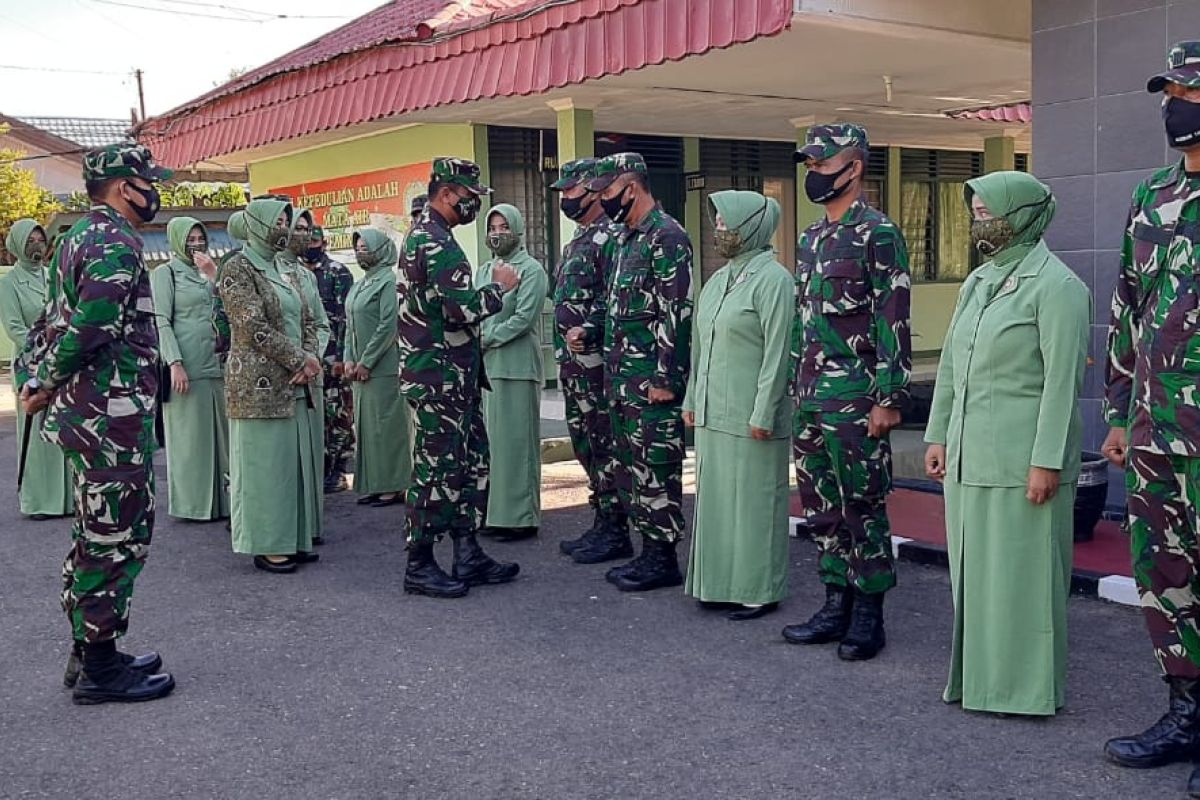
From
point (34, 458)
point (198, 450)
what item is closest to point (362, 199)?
point (34, 458)

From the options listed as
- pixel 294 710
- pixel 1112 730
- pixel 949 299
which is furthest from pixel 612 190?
pixel 949 299

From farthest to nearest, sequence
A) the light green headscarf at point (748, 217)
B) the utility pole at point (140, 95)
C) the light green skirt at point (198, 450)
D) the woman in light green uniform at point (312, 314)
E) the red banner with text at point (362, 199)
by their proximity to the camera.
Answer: the utility pole at point (140, 95), the red banner with text at point (362, 199), the light green skirt at point (198, 450), the woman in light green uniform at point (312, 314), the light green headscarf at point (748, 217)

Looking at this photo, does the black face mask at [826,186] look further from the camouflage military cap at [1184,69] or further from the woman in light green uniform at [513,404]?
the woman in light green uniform at [513,404]

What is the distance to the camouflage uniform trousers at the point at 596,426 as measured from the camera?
21.6 feet

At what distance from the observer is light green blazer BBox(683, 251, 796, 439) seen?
16.6 feet

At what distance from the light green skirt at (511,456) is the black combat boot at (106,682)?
2.81m

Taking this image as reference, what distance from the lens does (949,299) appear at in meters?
16.0

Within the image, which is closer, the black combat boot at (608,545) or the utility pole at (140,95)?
the black combat boot at (608,545)

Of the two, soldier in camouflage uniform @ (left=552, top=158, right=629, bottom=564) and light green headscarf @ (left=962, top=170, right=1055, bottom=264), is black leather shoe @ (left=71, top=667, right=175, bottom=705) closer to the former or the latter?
soldier in camouflage uniform @ (left=552, top=158, right=629, bottom=564)

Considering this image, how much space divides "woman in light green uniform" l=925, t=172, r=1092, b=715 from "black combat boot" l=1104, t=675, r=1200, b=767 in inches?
14.7

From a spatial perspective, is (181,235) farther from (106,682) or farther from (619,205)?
(106,682)

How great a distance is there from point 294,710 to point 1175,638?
2.95 m

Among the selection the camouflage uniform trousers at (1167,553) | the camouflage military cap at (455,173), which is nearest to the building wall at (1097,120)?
the camouflage uniform trousers at (1167,553)

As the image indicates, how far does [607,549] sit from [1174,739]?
11.0ft
